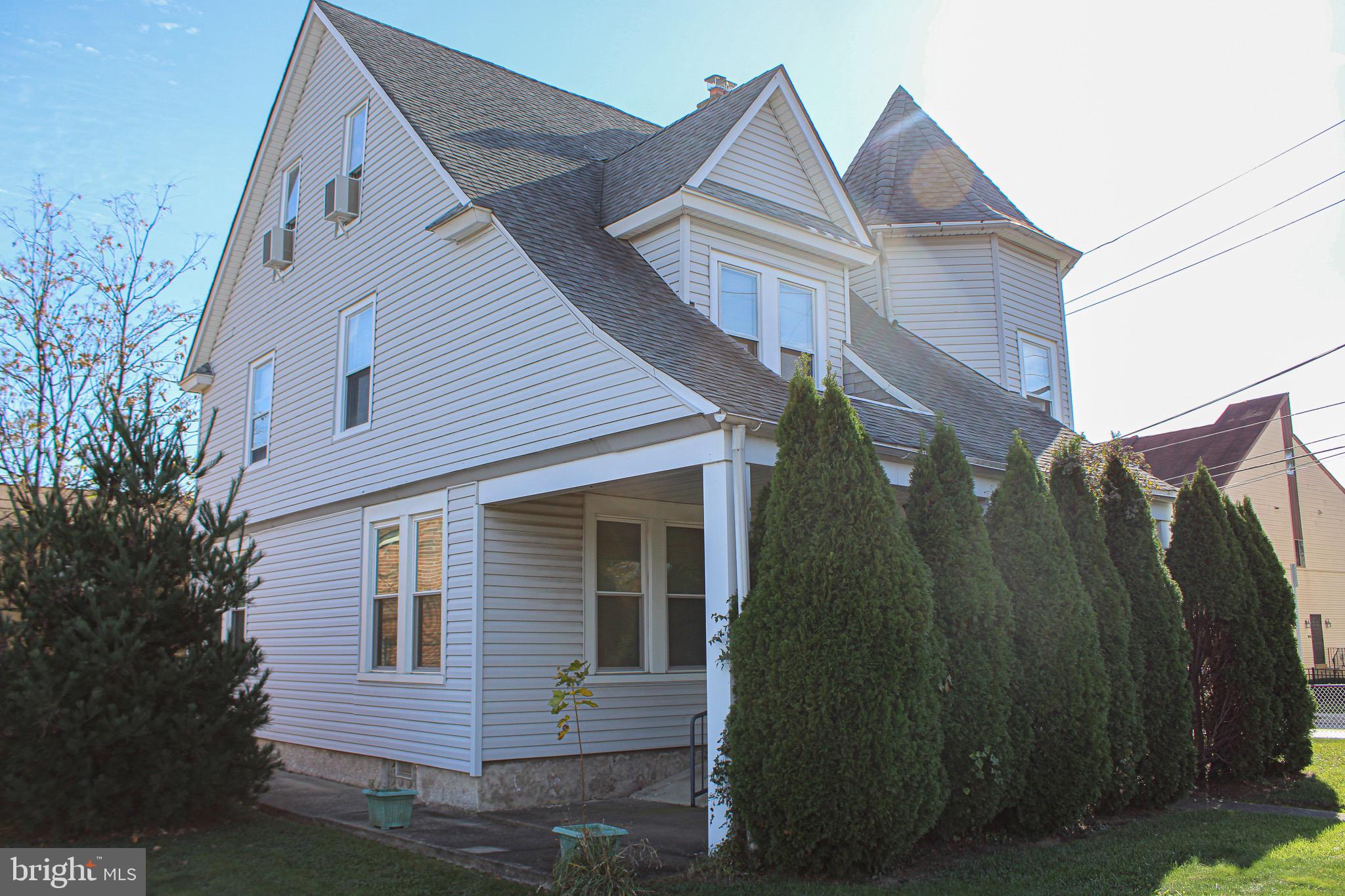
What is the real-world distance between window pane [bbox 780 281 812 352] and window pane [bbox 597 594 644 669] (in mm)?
3205

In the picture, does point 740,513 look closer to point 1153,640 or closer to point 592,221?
point 1153,640

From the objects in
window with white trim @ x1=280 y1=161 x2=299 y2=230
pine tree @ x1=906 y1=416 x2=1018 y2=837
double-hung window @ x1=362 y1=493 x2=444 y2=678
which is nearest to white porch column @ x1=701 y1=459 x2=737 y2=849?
pine tree @ x1=906 y1=416 x2=1018 y2=837

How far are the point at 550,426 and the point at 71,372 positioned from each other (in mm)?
13680

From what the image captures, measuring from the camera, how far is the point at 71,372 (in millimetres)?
18438

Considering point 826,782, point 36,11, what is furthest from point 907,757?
point 36,11

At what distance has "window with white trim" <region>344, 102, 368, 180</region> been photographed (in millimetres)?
12695

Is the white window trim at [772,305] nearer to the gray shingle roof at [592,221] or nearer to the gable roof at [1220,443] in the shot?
the gray shingle roof at [592,221]

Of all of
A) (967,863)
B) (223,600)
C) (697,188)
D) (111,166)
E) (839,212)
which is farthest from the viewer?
(111,166)

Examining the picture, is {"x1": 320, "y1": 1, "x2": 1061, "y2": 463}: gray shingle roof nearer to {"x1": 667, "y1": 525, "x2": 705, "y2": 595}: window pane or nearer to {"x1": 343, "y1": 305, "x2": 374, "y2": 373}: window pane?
{"x1": 343, "y1": 305, "x2": 374, "y2": 373}: window pane

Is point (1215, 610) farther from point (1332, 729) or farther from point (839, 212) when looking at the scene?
point (1332, 729)

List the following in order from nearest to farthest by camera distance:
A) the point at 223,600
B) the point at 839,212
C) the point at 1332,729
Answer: the point at 223,600 → the point at 839,212 → the point at 1332,729

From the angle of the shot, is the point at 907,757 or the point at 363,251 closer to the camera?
the point at 907,757

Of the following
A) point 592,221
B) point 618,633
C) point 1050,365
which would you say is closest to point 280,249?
point 592,221

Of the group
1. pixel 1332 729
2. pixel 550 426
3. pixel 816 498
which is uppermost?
pixel 550 426
